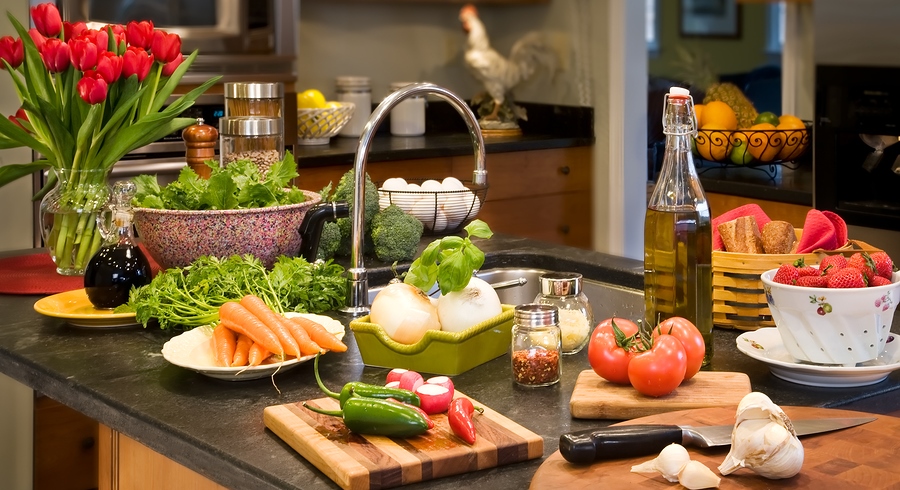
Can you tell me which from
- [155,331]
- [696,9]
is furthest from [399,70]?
[155,331]

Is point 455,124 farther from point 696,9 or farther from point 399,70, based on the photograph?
point 696,9

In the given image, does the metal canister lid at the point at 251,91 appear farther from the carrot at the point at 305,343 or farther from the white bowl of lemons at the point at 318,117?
the white bowl of lemons at the point at 318,117

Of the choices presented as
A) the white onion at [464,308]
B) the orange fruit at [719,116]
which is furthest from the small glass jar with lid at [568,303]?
the orange fruit at [719,116]

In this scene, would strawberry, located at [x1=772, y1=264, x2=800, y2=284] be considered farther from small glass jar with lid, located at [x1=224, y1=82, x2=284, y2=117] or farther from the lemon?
the lemon

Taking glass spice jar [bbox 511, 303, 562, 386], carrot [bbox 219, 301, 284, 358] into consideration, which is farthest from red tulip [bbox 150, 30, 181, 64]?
glass spice jar [bbox 511, 303, 562, 386]

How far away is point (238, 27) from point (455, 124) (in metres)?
1.42

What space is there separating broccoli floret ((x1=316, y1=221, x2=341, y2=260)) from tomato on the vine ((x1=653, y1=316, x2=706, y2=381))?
90 centimetres

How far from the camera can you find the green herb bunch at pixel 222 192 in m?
1.89

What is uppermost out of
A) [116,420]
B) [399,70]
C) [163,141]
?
[399,70]

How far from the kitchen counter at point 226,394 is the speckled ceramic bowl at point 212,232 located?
0.20m

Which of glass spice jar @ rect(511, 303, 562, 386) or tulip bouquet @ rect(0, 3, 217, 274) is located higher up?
tulip bouquet @ rect(0, 3, 217, 274)

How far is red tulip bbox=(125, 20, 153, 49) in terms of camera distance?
6.37 feet

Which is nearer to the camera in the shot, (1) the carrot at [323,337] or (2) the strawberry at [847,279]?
(2) the strawberry at [847,279]

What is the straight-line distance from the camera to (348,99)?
441cm
